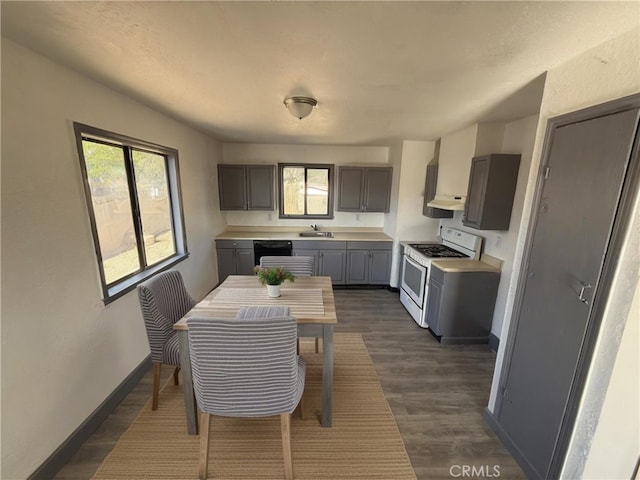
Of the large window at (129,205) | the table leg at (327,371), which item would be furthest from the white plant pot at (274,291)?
the large window at (129,205)

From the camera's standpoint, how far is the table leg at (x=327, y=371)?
1.66 m

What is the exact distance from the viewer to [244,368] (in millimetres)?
1294

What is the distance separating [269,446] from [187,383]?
698 mm

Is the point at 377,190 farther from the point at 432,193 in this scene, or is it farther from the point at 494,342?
the point at 494,342

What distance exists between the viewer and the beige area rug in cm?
151

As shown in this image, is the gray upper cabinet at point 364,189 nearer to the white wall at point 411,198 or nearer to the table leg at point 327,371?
the white wall at point 411,198

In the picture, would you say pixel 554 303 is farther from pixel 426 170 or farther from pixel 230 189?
pixel 230 189

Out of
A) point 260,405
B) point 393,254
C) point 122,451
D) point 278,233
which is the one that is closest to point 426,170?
point 393,254

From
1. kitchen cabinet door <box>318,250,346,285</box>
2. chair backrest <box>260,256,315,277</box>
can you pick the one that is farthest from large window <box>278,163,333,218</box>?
chair backrest <box>260,256,315,277</box>

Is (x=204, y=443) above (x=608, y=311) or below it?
below

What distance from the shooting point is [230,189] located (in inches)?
167

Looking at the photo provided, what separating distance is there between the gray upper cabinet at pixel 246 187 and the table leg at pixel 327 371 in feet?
10.1

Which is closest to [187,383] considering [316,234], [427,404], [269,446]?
[269,446]

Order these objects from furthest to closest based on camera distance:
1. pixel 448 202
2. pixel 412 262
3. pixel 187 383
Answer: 1. pixel 412 262
2. pixel 448 202
3. pixel 187 383
